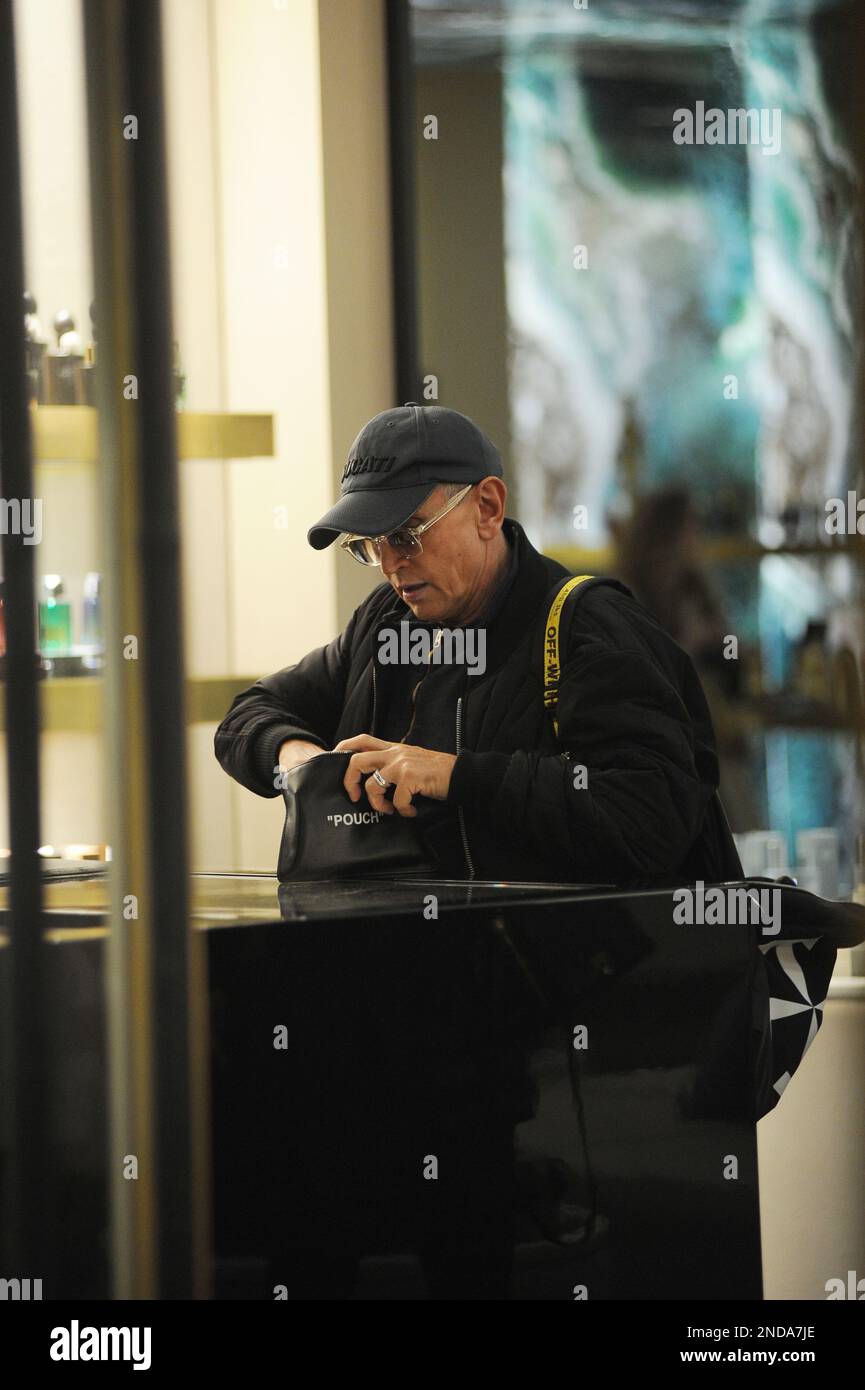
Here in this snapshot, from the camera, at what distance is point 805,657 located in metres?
2.98

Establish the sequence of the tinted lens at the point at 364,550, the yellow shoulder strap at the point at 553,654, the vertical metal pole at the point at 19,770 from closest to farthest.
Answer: the vertical metal pole at the point at 19,770 < the yellow shoulder strap at the point at 553,654 < the tinted lens at the point at 364,550

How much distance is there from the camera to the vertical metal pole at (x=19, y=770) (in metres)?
1.00

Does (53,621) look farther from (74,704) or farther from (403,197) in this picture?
(403,197)

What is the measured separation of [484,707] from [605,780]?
20cm

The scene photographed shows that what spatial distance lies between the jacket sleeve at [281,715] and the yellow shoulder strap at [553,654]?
1.07ft

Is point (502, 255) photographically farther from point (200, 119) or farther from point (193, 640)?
point (193, 640)

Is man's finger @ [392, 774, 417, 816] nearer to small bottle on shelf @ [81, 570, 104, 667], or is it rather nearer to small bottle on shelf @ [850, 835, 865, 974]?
small bottle on shelf @ [81, 570, 104, 667]

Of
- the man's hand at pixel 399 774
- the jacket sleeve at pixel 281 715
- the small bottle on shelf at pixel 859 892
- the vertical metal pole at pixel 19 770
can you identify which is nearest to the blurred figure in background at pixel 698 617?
the small bottle on shelf at pixel 859 892

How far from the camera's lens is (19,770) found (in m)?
1.04

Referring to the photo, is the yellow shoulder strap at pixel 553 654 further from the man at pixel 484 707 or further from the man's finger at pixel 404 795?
the man's finger at pixel 404 795

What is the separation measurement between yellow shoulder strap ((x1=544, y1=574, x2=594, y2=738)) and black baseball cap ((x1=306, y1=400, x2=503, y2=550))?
0.58 feet

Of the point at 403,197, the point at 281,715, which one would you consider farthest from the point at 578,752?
the point at 403,197

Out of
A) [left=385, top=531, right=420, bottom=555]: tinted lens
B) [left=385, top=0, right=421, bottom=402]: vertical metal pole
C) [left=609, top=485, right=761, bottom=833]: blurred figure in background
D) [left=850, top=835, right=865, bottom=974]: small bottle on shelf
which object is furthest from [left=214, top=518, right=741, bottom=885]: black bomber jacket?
[left=385, top=0, right=421, bottom=402]: vertical metal pole
